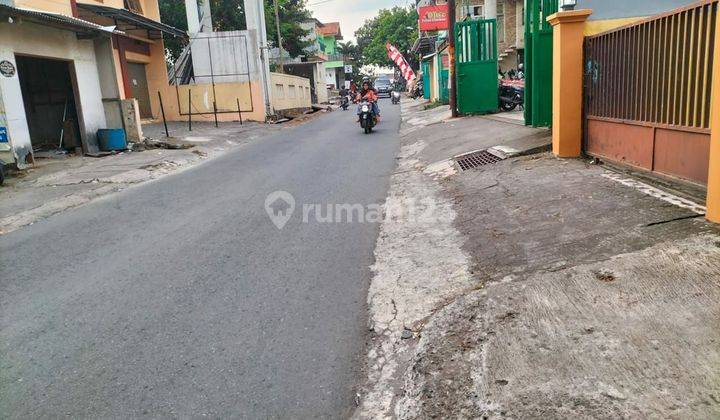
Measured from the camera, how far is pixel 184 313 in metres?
4.18

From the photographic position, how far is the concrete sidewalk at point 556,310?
2748 mm

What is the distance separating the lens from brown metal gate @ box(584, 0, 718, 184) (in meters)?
5.26

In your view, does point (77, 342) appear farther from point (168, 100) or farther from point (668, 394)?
point (168, 100)

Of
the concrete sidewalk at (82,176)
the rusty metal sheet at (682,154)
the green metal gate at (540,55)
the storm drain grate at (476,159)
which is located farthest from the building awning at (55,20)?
the rusty metal sheet at (682,154)

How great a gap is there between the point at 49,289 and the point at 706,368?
16.0 feet

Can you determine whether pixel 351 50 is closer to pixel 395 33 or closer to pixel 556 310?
pixel 395 33

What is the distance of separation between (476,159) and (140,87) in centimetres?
2086

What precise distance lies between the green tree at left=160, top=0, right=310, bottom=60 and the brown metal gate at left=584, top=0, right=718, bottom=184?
30266mm

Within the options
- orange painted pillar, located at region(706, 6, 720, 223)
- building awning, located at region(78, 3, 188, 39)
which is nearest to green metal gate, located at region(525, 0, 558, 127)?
orange painted pillar, located at region(706, 6, 720, 223)

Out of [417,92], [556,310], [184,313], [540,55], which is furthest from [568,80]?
[417,92]

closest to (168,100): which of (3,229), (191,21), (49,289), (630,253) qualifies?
(191,21)

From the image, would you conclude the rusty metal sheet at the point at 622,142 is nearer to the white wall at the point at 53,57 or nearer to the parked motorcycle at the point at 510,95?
the parked motorcycle at the point at 510,95

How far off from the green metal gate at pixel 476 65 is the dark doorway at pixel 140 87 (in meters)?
15.4

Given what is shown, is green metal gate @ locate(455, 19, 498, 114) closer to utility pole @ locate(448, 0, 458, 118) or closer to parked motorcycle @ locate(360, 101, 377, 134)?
utility pole @ locate(448, 0, 458, 118)
